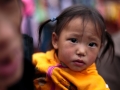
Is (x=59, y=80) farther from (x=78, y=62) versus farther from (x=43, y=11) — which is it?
(x=43, y=11)

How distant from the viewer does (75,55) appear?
1.10 m

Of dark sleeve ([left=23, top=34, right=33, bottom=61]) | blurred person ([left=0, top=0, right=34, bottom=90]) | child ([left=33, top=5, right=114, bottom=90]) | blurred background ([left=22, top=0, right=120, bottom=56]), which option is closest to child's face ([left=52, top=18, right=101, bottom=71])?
child ([left=33, top=5, right=114, bottom=90])

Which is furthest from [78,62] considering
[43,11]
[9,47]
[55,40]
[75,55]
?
[43,11]

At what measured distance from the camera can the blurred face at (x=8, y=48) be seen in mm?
464

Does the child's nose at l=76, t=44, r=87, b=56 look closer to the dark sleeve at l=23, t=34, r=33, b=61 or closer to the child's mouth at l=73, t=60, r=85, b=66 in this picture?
the child's mouth at l=73, t=60, r=85, b=66

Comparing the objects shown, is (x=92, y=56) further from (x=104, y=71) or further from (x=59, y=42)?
(x=104, y=71)

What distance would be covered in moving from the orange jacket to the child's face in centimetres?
3

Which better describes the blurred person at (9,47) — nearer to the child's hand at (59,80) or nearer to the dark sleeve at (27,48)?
the dark sleeve at (27,48)

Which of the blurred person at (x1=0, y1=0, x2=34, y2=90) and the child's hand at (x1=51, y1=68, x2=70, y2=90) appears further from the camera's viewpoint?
the child's hand at (x1=51, y1=68, x2=70, y2=90)

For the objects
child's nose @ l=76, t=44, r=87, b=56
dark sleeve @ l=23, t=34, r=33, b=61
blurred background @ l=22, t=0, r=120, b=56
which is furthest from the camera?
blurred background @ l=22, t=0, r=120, b=56

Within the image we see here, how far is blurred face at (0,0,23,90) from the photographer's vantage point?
0.46 m

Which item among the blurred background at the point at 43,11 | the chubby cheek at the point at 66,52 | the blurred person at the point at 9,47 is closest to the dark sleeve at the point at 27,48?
the chubby cheek at the point at 66,52

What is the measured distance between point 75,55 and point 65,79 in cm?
11

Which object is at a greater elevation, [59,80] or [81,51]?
[81,51]
